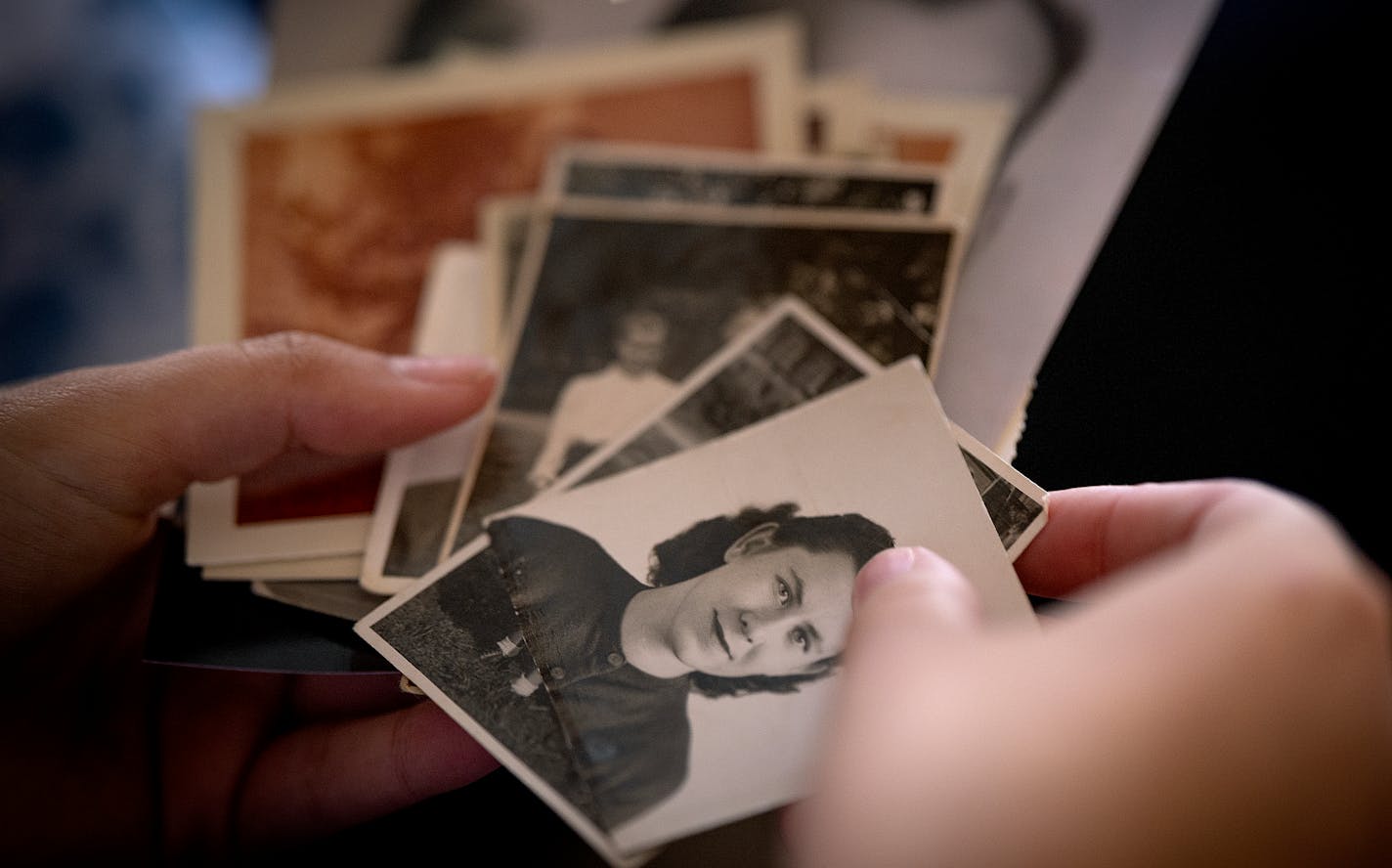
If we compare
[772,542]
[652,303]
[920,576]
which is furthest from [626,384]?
[920,576]

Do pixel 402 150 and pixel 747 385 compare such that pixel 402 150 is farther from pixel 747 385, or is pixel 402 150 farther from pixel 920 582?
pixel 920 582

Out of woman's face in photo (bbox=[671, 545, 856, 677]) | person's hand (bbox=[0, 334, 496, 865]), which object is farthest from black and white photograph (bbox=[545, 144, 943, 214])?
woman's face in photo (bbox=[671, 545, 856, 677])

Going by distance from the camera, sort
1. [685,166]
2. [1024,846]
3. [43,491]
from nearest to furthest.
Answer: [1024,846] < [43,491] < [685,166]

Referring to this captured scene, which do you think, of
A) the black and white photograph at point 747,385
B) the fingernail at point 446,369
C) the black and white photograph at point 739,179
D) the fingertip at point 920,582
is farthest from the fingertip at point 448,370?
the fingertip at point 920,582

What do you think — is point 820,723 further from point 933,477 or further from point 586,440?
point 586,440

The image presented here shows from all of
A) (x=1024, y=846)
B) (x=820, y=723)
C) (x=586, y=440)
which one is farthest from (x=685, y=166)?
(x=1024, y=846)

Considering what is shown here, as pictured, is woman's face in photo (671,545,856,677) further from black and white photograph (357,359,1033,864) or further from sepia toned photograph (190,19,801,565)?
sepia toned photograph (190,19,801,565)
